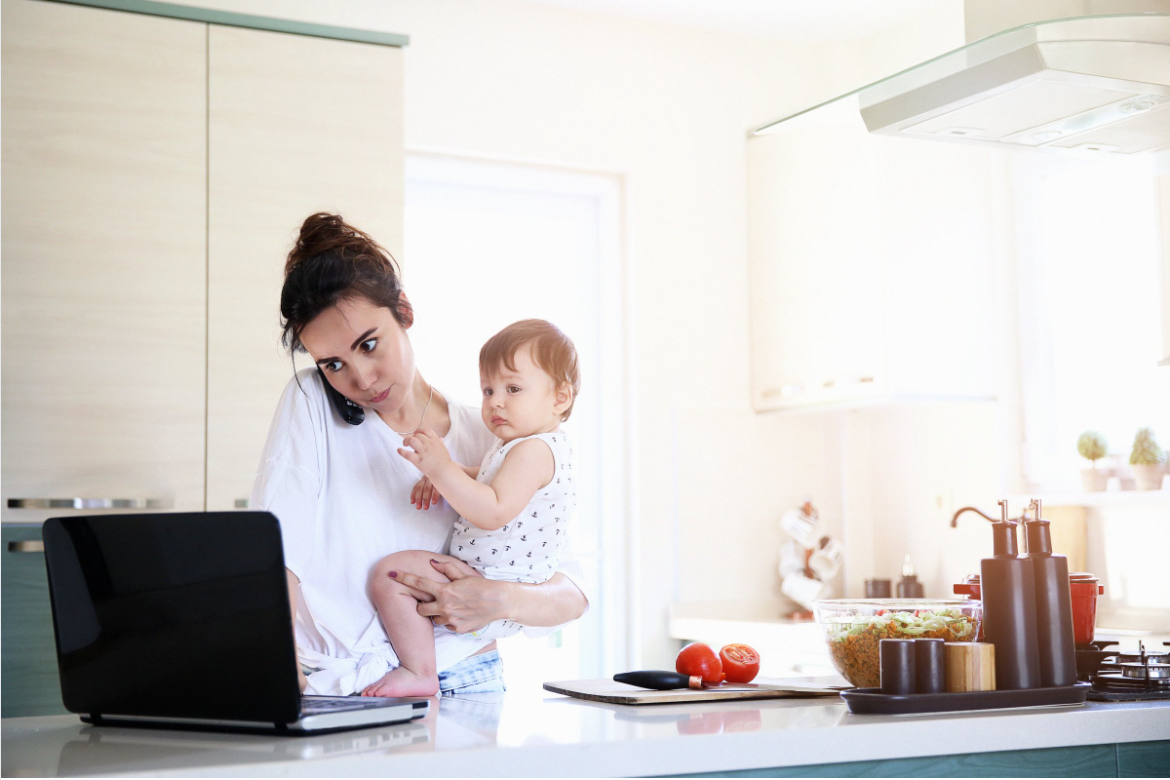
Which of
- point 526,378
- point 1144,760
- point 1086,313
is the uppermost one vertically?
point 1086,313

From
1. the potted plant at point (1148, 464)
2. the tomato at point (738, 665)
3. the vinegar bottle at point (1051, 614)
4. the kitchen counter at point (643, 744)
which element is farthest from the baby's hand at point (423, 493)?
the potted plant at point (1148, 464)

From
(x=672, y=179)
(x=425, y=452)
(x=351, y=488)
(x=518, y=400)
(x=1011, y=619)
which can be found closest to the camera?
(x=1011, y=619)

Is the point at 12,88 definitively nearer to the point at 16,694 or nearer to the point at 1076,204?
the point at 16,694

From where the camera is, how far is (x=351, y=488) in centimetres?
154

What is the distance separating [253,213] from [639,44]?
1596 millimetres

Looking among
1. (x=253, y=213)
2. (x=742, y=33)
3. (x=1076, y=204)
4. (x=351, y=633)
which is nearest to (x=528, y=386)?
(x=351, y=633)

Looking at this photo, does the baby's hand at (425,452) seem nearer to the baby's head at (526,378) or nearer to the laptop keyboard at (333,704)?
the baby's head at (526,378)

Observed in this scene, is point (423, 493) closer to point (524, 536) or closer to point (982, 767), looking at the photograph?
point (524, 536)

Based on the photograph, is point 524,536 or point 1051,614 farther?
point 524,536

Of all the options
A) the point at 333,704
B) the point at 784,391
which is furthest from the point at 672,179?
the point at 333,704

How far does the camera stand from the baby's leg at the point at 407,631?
146 centimetres

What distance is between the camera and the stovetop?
1392 mm

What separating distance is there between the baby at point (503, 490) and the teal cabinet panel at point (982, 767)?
1.73 feet

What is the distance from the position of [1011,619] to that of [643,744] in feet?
1.68
